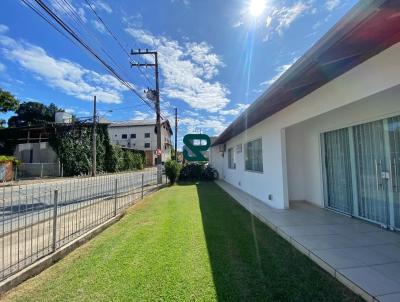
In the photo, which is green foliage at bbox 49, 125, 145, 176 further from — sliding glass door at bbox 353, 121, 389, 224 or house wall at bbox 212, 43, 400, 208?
sliding glass door at bbox 353, 121, 389, 224

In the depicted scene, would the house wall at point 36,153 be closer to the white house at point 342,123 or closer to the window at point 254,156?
the window at point 254,156

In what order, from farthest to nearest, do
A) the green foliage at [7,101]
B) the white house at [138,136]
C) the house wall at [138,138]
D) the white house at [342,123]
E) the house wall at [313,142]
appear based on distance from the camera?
the house wall at [138,138] < the white house at [138,136] < the green foliage at [7,101] < the house wall at [313,142] < the white house at [342,123]

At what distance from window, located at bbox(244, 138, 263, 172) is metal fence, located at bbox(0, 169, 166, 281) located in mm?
4818

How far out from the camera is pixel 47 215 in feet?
20.7

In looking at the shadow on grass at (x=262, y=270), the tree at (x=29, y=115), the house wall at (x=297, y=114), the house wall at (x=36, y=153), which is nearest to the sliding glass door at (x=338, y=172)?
the house wall at (x=297, y=114)

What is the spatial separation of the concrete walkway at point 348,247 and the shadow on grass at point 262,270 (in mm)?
164

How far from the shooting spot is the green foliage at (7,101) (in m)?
19.9

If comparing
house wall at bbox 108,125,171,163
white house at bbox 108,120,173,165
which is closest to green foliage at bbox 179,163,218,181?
white house at bbox 108,120,173,165

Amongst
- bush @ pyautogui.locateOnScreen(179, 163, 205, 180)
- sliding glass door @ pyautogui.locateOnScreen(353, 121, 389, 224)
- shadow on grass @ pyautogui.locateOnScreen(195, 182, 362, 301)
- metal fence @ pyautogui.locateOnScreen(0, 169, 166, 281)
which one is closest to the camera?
shadow on grass @ pyautogui.locateOnScreen(195, 182, 362, 301)

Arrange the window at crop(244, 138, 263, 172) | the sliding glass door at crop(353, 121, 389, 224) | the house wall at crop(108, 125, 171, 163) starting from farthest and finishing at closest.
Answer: the house wall at crop(108, 125, 171, 163)
the window at crop(244, 138, 263, 172)
the sliding glass door at crop(353, 121, 389, 224)

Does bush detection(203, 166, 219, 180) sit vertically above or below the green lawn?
above

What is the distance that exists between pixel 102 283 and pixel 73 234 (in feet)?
7.08

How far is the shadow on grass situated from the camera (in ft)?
9.55

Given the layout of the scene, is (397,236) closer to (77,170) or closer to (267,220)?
(267,220)
